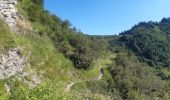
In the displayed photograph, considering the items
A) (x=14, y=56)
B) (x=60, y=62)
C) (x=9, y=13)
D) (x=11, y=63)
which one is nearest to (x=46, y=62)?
(x=60, y=62)

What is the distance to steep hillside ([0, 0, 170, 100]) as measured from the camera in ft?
239

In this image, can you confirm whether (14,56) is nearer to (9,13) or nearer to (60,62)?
(9,13)

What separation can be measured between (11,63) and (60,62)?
66.6 ft

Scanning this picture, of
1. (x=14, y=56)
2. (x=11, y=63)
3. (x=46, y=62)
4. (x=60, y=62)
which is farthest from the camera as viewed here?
(x=60, y=62)

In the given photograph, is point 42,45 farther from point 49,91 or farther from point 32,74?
point 49,91

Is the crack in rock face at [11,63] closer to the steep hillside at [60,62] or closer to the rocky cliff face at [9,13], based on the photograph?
the steep hillside at [60,62]

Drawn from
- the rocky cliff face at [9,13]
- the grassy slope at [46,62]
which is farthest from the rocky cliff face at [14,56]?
the grassy slope at [46,62]

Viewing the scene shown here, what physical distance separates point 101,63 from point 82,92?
22076 mm

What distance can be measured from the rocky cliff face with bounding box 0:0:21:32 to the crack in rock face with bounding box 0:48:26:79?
687 centimetres

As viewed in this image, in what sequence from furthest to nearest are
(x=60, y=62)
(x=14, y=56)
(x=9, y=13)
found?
(x=60, y=62)
(x=9, y=13)
(x=14, y=56)

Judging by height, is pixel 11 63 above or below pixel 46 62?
above

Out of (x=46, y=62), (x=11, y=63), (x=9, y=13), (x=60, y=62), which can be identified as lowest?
(x=60, y=62)

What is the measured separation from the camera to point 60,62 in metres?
90.7

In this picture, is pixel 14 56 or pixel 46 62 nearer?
pixel 14 56
